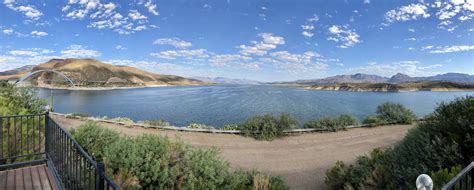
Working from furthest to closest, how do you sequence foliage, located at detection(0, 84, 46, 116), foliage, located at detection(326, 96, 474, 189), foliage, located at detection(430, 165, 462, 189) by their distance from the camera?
foliage, located at detection(0, 84, 46, 116)
foliage, located at detection(326, 96, 474, 189)
foliage, located at detection(430, 165, 462, 189)

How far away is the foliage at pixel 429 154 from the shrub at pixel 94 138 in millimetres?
6149

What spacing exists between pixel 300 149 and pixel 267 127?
2.31 m

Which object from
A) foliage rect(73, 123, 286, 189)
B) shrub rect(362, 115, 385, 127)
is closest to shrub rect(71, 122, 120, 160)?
foliage rect(73, 123, 286, 189)

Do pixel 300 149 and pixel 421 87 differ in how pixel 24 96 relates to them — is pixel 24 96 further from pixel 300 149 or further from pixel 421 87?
pixel 421 87

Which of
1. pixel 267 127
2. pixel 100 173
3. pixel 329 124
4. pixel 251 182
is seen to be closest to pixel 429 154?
pixel 251 182

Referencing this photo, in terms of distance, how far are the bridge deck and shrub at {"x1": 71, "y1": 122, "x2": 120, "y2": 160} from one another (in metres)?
2.43

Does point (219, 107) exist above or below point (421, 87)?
below

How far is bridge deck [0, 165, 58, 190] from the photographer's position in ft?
12.7

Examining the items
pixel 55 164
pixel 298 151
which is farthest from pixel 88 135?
pixel 298 151

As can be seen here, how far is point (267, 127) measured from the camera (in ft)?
39.2

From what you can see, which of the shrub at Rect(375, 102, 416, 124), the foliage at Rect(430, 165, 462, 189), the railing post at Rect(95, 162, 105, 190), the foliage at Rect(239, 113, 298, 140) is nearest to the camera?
the railing post at Rect(95, 162, 105, 190)

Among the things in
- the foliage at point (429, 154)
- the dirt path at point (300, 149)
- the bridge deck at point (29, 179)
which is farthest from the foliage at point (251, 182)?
the bridge deck at point (29, 179)

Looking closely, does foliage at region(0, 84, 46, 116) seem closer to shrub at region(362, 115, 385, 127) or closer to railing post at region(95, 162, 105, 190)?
railing post at region(95, 162, 105, 190)

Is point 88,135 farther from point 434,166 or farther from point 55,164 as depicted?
point 434,166
